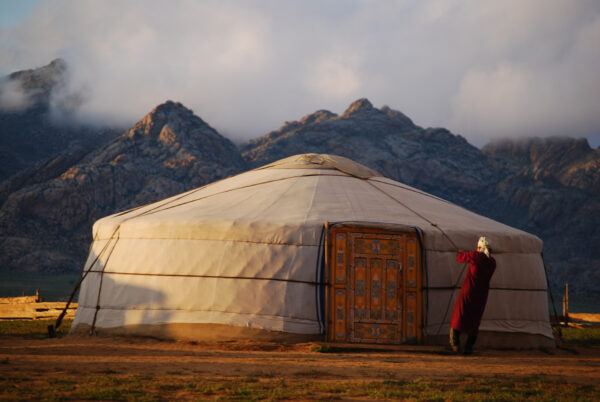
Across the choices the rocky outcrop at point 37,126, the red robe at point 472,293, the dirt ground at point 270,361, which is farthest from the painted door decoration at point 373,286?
the rocky outcrop at point 37,126

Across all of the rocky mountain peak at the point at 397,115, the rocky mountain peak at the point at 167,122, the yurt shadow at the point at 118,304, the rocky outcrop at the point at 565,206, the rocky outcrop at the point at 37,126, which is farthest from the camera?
the rocky mountain peak at the point at 397,115

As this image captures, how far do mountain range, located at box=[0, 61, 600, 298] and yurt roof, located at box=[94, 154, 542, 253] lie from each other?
4344cm

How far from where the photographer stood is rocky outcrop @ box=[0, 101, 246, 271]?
49.8m

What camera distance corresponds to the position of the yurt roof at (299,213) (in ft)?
25.2

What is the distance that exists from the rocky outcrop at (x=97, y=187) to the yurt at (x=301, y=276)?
44209mm

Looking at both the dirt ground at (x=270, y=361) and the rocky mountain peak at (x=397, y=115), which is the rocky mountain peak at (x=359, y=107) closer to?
the rocky mountain peak at (x=397, y=115)

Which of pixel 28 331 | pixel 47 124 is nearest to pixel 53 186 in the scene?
pixel 47 124

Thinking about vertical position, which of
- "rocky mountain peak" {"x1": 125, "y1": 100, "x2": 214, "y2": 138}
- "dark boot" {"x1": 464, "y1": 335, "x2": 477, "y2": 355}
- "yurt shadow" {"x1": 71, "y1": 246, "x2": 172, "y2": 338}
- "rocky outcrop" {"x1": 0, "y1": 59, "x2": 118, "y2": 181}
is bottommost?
"dark boot" {"x1": 464, "y1": 335, "x2": 477, "y2": 355}

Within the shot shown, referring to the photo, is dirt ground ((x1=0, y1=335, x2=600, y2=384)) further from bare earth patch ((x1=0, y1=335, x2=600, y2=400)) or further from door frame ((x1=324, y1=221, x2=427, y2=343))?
door frame ((x1=324, y1=221, x2=427, y2=343))

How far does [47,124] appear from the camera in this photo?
8538cm

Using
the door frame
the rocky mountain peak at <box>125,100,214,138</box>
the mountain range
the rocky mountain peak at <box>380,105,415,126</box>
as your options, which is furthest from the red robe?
the rocky mountain peak at <box>380,105,415,126</box>

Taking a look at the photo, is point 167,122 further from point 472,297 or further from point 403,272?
point 472,297

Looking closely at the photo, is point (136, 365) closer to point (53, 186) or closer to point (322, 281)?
point (322, 281)

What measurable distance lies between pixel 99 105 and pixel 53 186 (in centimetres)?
5252
